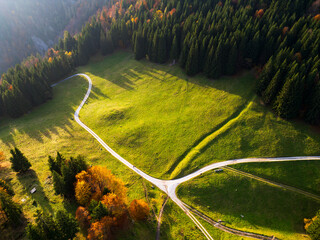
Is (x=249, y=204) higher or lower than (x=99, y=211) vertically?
lower

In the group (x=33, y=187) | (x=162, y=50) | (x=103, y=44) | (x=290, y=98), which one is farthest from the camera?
(x=103, y=44)

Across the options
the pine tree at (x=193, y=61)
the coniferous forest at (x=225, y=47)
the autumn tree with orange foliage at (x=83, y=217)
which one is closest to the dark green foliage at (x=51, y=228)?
the autumn tree with orange foliage at (x=83, y=217)

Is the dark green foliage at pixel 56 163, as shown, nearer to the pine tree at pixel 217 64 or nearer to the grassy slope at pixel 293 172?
the grassy slope at pixel 293 172

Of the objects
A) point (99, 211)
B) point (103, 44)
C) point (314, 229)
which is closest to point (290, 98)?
point (314, 229)

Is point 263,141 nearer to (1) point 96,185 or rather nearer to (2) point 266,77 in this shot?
(2) point 266,77

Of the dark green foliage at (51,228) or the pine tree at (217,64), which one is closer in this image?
the dark green foliage at (51,228)

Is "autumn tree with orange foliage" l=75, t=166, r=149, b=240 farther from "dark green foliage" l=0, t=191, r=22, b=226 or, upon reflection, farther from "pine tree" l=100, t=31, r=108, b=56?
"pine tree" l=100, t=31, r=108, b=56
